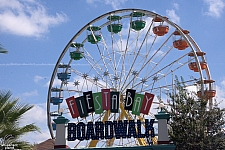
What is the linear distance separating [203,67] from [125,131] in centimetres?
1153

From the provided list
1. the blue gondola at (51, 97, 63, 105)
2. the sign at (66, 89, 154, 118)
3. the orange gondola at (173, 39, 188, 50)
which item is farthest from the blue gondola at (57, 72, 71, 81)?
the sign at (66, 89, 154, 118)

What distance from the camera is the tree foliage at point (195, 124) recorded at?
16.4m

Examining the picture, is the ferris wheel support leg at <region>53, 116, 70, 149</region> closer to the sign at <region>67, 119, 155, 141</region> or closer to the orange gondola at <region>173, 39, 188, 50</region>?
the sign at <region>67, 119, 155, 141</region>

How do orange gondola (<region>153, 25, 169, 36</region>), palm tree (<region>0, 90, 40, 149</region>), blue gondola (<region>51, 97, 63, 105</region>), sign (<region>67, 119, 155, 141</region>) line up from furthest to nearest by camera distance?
blue gondola (<region>51, 97, 63, 105</region>)
orange gondola (<region>153, 25, 169, 36</region>)
sign (<region>67, 119, 155, 141</region>)
palm tree (<region>0, 90, 40, 149</region>)

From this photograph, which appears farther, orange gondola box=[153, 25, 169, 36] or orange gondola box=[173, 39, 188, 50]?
orange gondola box=[153, 25, 169, 36]

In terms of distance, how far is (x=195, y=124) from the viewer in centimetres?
1661

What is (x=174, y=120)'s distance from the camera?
56.7 ft

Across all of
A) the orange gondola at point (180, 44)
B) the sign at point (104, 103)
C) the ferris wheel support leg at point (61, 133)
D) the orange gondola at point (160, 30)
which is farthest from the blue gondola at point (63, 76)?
the ferris wheel support leg at point (61, 133)

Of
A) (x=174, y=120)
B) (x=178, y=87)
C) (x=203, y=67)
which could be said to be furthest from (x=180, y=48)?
(x=174, y=120)

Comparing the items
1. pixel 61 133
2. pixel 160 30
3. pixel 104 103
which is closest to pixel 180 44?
pixel 160 30

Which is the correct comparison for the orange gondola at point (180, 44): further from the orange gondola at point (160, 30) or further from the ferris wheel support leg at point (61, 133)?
the ferris wheel support leg at point (61, 133)

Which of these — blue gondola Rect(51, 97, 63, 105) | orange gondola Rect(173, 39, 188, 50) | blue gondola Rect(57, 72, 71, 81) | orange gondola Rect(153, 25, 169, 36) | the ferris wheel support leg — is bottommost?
the ferris wheel support leg

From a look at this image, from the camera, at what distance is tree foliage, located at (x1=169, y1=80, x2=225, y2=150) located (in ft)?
53.7

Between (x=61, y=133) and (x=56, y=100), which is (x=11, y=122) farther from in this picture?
(x=56, y=100)
